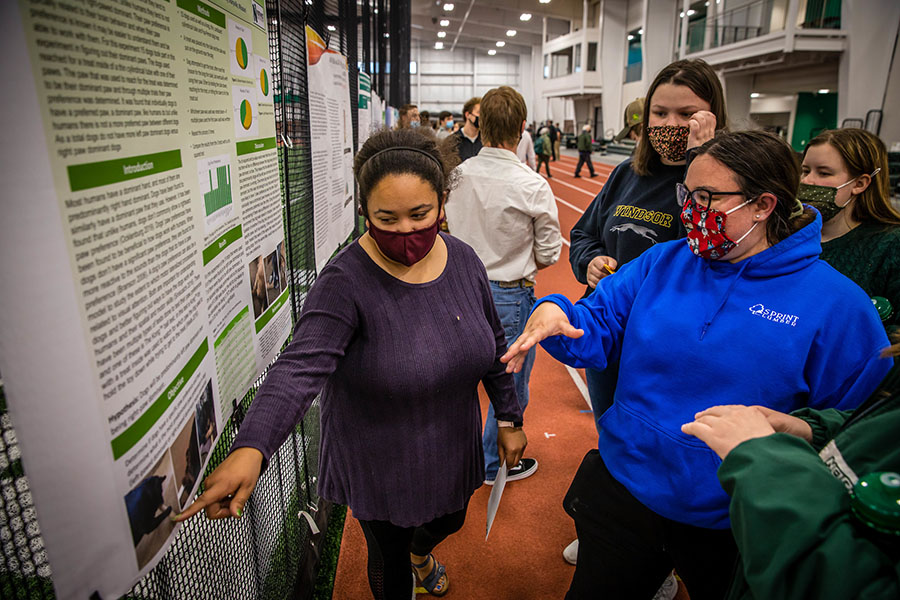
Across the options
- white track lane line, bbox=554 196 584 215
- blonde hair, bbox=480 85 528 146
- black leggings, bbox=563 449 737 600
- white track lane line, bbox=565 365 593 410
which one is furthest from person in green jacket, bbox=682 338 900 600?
white track lane line, bbox=554 196 584 215

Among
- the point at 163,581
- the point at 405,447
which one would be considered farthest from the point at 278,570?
the point at 163,581

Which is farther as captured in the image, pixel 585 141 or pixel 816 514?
pixel 585 141

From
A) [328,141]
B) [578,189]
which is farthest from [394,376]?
[578,189]

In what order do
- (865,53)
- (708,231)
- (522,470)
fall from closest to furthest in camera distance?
(708,231) < (522,470) < (865,53)

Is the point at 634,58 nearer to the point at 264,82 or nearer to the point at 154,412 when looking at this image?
the point at 264,82

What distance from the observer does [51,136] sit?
23.9 inches

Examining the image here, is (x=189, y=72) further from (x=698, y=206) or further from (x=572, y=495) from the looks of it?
(x=572, y=495)

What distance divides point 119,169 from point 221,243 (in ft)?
1.41

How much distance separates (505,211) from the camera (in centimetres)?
267

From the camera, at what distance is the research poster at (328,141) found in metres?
2.09

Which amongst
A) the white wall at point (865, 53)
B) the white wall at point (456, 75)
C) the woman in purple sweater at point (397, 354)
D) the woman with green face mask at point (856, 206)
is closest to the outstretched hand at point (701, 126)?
the woman with green face mask at point (856, 206)

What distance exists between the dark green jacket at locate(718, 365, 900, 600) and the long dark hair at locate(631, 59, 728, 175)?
1.39 meters

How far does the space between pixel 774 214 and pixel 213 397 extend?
58.5 inches

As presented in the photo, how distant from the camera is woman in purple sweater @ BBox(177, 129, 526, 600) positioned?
1457 mm
